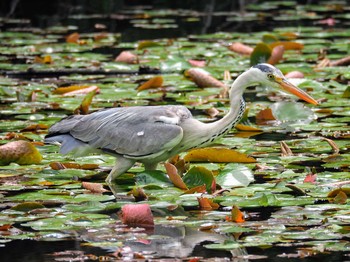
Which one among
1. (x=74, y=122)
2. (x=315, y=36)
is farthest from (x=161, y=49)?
(x=74, y=122)

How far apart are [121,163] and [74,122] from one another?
0.59 meters

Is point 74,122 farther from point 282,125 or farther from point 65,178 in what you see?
point 282,125

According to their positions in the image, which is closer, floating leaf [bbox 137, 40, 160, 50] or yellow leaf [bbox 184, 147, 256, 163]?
yellow leaf [bbox 184, 147, 256, 163]

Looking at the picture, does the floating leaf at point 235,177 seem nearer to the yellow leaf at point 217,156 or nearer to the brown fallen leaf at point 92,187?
the yellow leaf at point 217,156

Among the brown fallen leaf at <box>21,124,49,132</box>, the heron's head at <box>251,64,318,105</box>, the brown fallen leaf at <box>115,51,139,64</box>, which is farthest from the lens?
the brown fallen leaf at <box>115,51,139,64</box>

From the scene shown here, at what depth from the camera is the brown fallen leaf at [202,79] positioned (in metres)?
10.7

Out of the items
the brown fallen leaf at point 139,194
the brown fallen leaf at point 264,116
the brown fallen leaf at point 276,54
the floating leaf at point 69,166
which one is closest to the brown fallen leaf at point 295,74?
the brown fallen leaf at point 276,54

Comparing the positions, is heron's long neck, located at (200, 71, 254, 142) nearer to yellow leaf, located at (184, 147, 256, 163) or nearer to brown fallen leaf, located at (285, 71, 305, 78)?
yellow leaf, located at (184, 147, 256, 163)

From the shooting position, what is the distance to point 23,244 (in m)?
A: 5.52

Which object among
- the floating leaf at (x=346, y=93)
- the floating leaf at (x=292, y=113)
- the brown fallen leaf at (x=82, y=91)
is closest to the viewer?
the floating leaf at (x=292, y=113)

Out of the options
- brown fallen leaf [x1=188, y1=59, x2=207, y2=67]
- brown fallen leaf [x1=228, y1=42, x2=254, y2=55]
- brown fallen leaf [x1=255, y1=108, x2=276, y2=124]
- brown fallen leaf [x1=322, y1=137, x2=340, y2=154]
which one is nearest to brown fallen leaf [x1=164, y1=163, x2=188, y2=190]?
brown fallen leaf [x1=322, y1=137, x2=340, y2=154]

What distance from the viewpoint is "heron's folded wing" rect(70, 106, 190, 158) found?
709cm

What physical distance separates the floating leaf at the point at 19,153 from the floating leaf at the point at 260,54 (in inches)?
187

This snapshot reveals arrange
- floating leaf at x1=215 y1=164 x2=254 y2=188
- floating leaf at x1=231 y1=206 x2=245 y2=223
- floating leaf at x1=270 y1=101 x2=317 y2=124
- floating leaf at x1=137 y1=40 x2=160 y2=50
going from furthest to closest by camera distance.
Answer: floating leaf at x1=137 y1=40 x2=160 y2=50 < floating leaf at x1=270 y1=101 x2=317 y2=124 < floating leaf at x1=215 y1=164 x2=254 y2=188 < floating leaf at x1=231 y1=206 x2=245 y2=223
